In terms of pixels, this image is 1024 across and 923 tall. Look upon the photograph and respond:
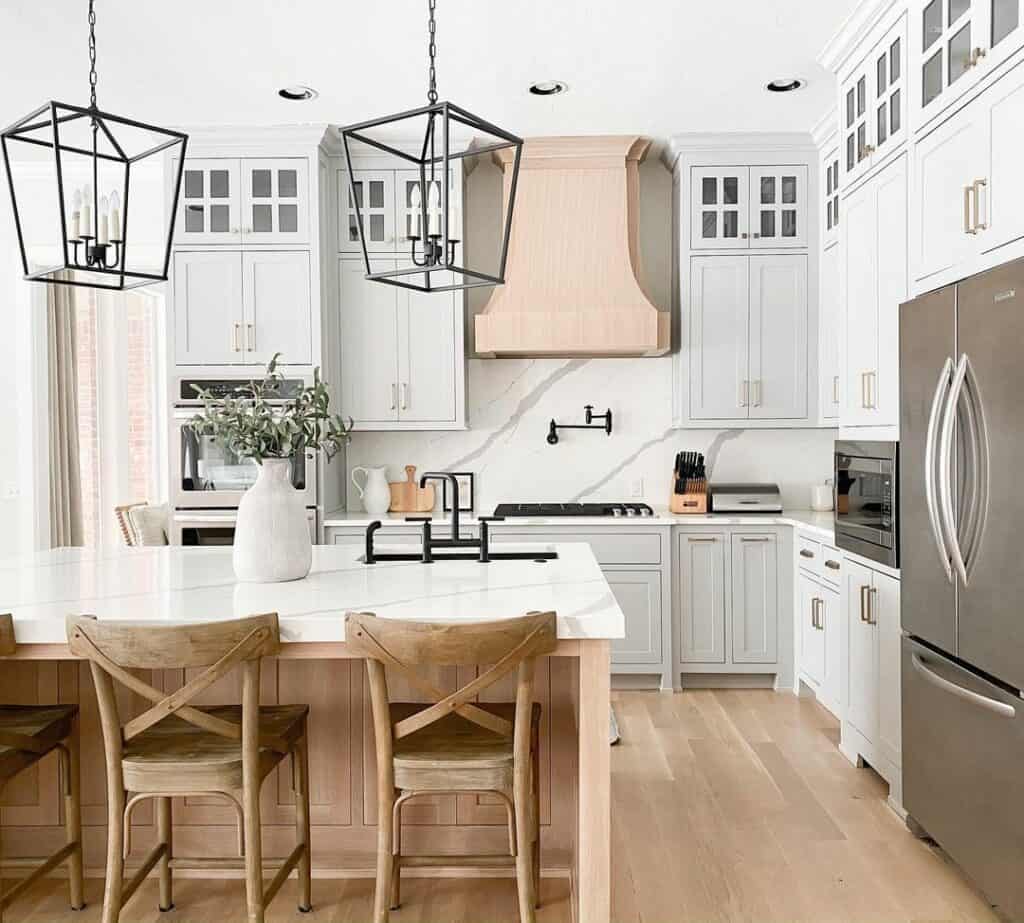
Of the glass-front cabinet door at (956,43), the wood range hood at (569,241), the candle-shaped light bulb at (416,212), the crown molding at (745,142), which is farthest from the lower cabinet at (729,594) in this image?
the candle-shaped light bulb at (416,212)

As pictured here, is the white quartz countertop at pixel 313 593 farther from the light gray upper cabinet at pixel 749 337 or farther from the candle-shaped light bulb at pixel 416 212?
the light gray upper cabinet at pixel 749 337

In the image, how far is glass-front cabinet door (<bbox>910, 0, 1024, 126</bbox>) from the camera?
8.04 ft

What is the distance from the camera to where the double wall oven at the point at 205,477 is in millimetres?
4672

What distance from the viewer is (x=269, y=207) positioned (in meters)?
4.73

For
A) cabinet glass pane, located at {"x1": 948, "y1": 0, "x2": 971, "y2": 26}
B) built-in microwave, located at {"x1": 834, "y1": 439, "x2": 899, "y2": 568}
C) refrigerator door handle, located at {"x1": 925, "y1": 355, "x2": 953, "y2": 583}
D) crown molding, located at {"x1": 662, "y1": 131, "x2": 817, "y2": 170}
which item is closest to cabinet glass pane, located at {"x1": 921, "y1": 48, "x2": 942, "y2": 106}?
cabinet glass pane, located at {"x1": 948, "y1": 0, "x2": 971, "y2": 26}

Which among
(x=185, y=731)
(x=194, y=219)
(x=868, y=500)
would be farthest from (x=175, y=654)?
(x=194, y=219)

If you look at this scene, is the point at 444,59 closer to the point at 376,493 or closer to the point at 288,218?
the point at 288,218

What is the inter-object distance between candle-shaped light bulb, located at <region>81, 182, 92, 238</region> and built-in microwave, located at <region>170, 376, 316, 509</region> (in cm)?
250

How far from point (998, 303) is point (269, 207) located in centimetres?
353

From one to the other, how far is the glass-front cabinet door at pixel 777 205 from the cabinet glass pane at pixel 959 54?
2.09 m

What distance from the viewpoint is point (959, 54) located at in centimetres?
273

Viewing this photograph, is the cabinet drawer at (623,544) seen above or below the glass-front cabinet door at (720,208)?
below

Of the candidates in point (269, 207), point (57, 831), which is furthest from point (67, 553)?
point (269, 207)

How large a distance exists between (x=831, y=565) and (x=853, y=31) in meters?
2.10
